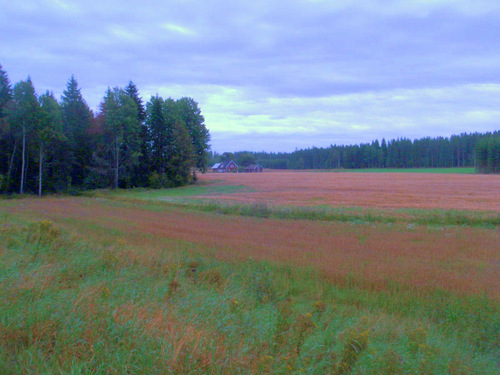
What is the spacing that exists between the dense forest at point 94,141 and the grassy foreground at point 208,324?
47184 millimetres

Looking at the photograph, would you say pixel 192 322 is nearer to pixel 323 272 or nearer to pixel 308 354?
pixel 308 354

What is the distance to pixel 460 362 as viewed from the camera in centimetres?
504

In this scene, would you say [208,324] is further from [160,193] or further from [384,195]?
[160,193]

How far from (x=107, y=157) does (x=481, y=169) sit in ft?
356

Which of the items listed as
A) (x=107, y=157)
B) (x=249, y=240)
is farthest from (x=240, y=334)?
(x=107, y=157)

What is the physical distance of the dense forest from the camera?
50247 mm

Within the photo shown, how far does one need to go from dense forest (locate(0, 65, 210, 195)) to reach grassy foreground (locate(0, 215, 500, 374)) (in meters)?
47.2

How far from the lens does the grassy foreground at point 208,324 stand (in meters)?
4.11

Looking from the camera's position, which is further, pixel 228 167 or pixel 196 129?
pixel 228 167

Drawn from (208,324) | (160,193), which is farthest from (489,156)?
(208,324)

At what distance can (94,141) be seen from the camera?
61.1m

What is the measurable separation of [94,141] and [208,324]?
60836mm

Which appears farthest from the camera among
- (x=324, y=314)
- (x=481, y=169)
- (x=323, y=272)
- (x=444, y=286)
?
(x=481, y=169)

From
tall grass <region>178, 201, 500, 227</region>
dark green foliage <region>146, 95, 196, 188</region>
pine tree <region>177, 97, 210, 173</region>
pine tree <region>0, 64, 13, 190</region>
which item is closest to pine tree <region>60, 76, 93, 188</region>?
pine tree <region>0, 64, 13, 190</region>
